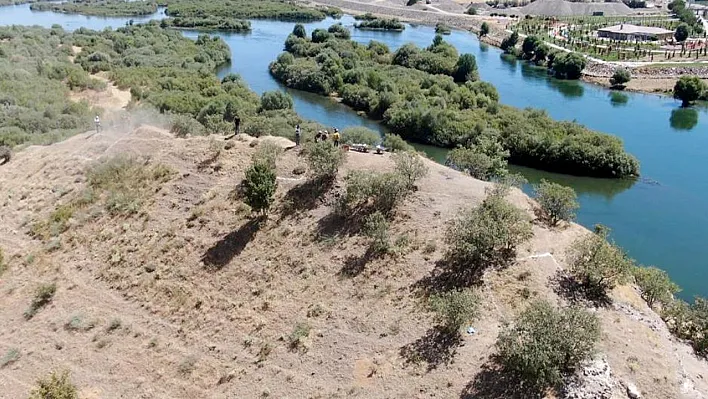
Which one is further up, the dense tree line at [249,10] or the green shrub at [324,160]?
the dense tree line at [249,10]

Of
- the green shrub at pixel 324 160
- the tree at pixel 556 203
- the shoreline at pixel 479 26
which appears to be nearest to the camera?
the tree at pixel 556 203

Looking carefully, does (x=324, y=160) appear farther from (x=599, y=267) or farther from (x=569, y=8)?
(x=569, y=8)

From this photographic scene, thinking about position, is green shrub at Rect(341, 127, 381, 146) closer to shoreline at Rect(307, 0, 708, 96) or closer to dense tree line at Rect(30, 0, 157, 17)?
shoreline at Rect(307, 0, 708, 96)

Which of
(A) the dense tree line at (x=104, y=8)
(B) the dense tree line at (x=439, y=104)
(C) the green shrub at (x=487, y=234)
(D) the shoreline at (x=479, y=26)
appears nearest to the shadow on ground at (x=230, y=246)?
(C) the green shrub at (x=487, y=234)

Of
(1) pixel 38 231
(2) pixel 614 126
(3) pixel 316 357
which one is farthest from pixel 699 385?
(2) pixel 614 126

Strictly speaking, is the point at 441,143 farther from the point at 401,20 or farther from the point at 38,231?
the point at 401,20

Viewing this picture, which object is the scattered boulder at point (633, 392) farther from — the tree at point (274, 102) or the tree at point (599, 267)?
the tree at point (274, 102)

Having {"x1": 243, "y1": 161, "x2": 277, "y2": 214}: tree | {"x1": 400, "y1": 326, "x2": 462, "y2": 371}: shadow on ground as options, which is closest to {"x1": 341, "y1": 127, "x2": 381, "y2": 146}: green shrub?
{"x1": 243, "y1": 161, "x2": 277, "y2": 214}: tree

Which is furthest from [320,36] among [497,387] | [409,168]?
[497,387]
